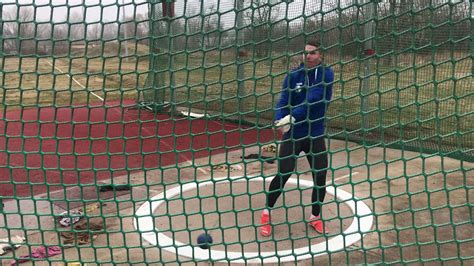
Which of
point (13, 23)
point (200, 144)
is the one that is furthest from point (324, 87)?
point (200, 144)

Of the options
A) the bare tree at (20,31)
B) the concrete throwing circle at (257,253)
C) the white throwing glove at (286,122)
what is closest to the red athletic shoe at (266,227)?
the concrete throwing circle at (257,253)

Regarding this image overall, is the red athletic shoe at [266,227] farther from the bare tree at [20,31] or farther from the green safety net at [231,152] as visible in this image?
the bare tree at [20,31]

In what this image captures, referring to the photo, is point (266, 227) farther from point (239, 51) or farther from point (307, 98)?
point (239, 51)

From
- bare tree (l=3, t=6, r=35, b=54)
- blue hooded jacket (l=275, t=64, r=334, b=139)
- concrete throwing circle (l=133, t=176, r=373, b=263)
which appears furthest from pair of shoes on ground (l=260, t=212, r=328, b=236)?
bare tree (l=3, t=6, r=35, b=54)

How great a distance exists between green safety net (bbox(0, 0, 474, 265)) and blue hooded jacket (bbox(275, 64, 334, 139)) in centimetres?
15

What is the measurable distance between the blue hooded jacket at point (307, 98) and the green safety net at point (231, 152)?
0.15m

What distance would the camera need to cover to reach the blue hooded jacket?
289cm

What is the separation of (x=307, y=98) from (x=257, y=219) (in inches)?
54.9

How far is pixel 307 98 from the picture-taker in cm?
284

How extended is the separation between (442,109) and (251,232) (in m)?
4.36

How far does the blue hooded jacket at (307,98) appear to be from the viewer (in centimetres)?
289

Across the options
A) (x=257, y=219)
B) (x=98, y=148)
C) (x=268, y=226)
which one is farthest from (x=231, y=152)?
(x=268, y=226)

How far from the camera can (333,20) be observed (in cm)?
384

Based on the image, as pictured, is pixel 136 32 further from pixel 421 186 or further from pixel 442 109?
pixel 442 109
